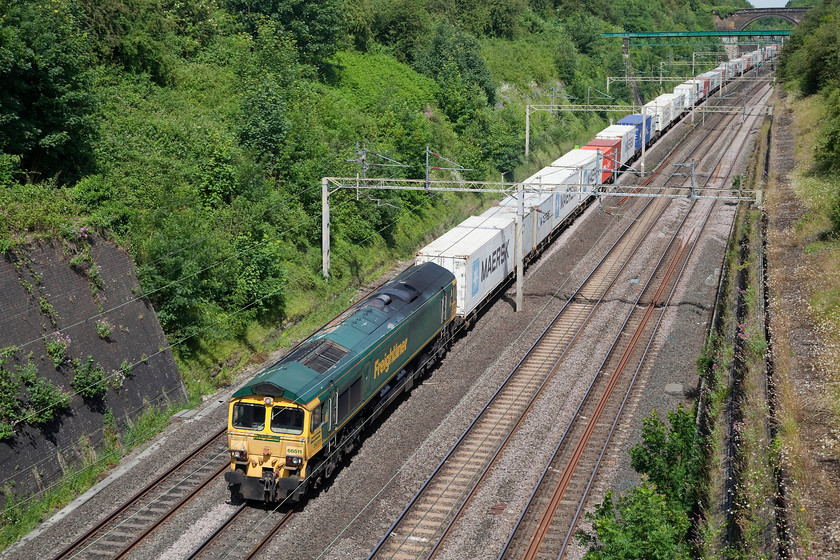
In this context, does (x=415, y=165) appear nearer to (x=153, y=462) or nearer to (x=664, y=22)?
(x=153, y=462)

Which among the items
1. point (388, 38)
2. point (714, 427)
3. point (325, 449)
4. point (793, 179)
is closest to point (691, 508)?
point (714, 427)

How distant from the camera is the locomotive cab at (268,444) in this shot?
1864cm

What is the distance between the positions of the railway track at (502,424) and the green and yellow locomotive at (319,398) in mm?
2611

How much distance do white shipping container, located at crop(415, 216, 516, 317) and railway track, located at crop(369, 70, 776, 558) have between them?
3086 millimetres

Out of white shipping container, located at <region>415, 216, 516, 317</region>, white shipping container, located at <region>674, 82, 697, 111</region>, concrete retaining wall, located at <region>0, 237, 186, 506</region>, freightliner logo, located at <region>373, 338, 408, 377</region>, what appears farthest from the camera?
white shipping container, located at <region>674, 82, 697, 111</region>

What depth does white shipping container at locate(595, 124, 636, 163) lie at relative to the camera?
5528 centimetres

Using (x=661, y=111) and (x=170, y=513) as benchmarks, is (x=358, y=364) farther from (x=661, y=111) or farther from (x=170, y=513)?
(x=661, y=111)

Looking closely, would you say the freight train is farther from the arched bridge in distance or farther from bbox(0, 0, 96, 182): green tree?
the arched bridge in distance

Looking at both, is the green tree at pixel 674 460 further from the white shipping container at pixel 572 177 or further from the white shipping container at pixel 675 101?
the white shipping container at pixel 675 101

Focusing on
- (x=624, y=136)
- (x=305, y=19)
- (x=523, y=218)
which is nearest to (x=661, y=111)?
(x=624, y=136)

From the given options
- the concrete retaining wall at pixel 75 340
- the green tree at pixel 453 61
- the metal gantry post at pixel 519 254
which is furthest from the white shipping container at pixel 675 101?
the concrete retaining wall at pixel 75 340

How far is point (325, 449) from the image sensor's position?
20062 mm

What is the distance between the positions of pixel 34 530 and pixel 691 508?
49.8 feet

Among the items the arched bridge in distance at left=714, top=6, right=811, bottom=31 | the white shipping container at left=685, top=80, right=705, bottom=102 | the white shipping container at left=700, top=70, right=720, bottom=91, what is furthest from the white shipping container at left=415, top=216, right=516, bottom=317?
the arched bridge in distance at left=714, top=6, right=811, bottom=31
